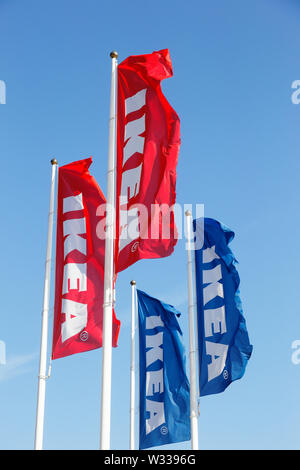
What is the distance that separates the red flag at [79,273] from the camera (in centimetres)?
1348

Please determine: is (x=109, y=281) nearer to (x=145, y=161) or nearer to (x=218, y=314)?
(x=145, y=161)

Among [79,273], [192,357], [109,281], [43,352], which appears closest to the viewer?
[109,281]

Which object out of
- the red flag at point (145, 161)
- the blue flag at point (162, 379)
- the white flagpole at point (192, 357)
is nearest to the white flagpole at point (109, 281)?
the red flag at point (145, 161)

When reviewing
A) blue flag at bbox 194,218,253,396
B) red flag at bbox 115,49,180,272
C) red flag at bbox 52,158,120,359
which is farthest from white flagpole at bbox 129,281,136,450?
red flag at bbox 115,49,180,272

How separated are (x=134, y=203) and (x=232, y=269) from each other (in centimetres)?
653

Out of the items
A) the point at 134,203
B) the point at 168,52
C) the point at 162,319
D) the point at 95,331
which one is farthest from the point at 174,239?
A: the point at 162,319

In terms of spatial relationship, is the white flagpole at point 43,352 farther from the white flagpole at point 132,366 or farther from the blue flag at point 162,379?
the white flagpole at point 132,366

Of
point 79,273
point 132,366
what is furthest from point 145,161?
point 132,366

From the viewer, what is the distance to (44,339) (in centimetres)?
1451

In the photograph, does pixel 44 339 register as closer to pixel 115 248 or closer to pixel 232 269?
pixel 115 248

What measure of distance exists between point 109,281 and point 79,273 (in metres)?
2.49

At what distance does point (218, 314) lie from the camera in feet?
55.5

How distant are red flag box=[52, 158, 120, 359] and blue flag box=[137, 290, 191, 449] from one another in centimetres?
566

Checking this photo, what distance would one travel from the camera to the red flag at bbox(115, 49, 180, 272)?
36.8 ft
